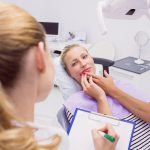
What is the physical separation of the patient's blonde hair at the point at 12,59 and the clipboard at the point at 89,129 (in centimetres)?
55

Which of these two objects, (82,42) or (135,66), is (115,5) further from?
(82,42)

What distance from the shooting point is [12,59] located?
0.55m

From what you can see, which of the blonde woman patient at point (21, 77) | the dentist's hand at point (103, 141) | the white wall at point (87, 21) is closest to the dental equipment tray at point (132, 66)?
the white wall at point (87, 21)

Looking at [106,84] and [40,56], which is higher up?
[40,56]

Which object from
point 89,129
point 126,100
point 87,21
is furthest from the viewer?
point 87,21

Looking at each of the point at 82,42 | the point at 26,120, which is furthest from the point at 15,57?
the point at 82,42

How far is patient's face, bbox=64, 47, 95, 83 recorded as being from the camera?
153cm

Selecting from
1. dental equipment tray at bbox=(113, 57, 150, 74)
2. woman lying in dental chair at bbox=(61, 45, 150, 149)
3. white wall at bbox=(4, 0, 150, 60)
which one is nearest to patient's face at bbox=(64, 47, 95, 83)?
woman lying in dental chair at bbox=(61, 45, 150, 149)

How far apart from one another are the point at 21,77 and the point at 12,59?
51 mm

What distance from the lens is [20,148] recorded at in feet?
1.80

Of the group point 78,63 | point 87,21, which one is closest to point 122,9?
point 78,63

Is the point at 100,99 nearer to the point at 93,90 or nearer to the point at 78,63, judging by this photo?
the point at 93,90

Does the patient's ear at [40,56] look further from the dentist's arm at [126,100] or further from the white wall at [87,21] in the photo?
the white wall at [87,21]

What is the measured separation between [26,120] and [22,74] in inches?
4.7
